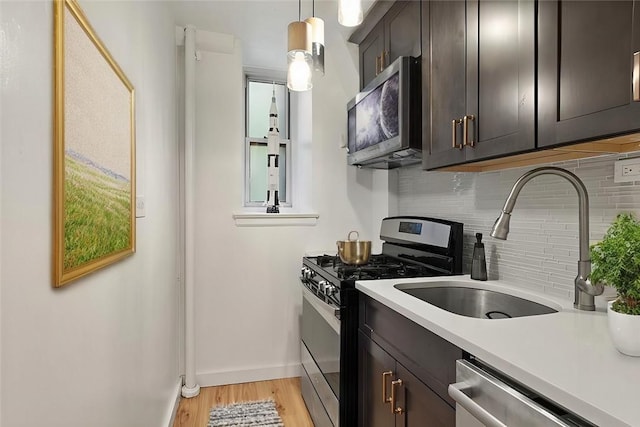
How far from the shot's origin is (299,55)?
1.32 m

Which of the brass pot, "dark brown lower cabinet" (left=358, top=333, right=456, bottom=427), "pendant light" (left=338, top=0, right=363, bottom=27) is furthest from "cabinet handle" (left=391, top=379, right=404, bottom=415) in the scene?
"pendant light" (left=338, top=0, right=363, bottom=27)

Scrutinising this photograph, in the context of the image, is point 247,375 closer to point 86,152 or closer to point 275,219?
point 275,219

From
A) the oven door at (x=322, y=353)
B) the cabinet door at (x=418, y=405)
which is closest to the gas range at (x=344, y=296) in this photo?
the oven door at (x=322, y=353)

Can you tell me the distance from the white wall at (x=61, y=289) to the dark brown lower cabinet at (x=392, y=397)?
0.93m

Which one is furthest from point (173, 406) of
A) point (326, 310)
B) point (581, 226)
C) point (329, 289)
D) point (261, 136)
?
point (581, 226)

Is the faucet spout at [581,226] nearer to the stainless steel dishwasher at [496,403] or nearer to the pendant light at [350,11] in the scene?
the stainless steel dishwasher at [496,403]

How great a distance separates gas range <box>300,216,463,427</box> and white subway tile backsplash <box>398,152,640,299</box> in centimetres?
15

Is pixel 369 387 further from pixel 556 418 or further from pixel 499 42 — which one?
pixel 499 42

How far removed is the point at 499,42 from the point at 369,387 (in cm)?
144

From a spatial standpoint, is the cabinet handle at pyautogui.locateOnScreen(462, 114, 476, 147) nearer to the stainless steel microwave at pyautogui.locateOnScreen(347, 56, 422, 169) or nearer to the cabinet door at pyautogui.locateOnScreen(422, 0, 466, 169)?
the cabinet door at pyautogui.locateOnScreen(422, 0, 466, 169)

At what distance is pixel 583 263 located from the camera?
45.4 inches

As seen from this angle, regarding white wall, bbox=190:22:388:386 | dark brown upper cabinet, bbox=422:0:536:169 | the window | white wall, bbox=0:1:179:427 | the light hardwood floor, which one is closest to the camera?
white wall, bbox=0:1:179:427

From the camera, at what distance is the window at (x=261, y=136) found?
3.00 metres

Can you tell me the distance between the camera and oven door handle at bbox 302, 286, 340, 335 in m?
1.71
